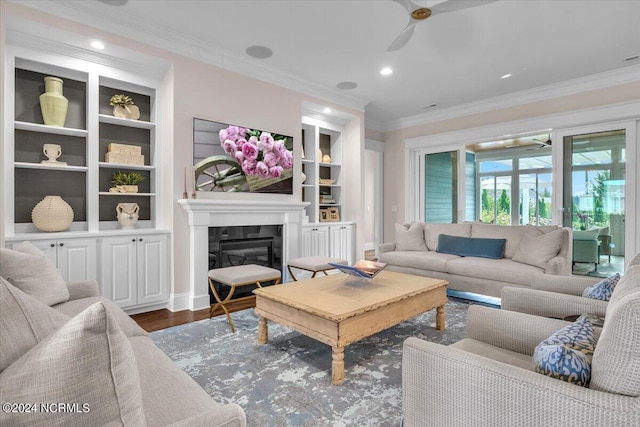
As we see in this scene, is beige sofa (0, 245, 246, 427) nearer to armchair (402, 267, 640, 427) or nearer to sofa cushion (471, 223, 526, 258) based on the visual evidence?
armchair (402, 267, 640, 427)

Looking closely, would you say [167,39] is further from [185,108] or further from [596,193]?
[596,193]

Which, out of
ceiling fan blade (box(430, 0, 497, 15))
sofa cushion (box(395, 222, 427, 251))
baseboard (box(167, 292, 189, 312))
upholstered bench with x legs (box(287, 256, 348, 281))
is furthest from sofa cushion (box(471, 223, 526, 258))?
baseboard (box(167, 292, 189, 312))

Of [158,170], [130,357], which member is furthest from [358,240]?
[130,357]

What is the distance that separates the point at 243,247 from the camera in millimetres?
4145

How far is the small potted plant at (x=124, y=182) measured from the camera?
353cm

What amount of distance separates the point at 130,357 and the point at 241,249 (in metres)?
3.44

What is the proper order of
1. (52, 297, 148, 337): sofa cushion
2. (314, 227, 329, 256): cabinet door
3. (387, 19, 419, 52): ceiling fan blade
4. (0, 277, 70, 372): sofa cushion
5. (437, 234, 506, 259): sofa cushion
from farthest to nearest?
1. (314, 227, 329, 256): cabinet door
2. (437, 234, 506, 259): sofa cushion
3. (387, 19, 419, 52): ceiling fan blade
4. (52, 297, 148, 337): sofa cushion
5. (0, 277, 70, 372): sofa cushion

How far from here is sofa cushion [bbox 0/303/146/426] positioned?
0.64 m

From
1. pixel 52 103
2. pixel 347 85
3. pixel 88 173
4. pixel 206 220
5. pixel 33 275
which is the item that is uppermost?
pixel 347 85

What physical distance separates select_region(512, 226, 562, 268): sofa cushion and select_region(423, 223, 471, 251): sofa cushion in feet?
2.67

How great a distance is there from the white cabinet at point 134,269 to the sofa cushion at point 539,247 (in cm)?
392

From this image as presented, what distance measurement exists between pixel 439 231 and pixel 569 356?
3.82 m

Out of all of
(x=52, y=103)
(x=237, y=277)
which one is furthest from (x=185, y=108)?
(x=237, y=277)

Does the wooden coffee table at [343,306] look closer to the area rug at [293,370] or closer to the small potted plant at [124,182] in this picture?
the area rug at [293,370]
